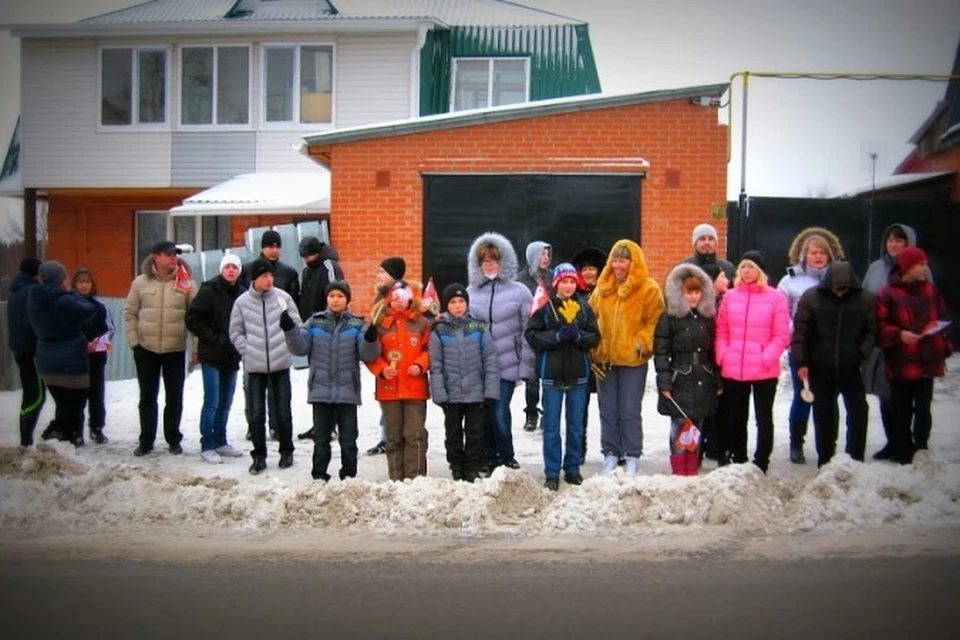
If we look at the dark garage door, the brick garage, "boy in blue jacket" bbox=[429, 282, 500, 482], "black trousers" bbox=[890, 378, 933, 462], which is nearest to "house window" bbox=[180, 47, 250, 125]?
the brick garage

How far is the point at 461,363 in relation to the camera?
8672 millimetres

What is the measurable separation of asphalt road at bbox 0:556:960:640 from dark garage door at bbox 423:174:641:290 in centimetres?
901

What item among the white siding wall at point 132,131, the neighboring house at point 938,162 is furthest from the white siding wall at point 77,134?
the neighboring house at point 938,162

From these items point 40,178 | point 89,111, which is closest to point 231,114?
point 89,111

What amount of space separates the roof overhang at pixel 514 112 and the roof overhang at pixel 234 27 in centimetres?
871

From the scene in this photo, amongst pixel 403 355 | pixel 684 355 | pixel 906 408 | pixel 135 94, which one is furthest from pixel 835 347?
pixel 135 94

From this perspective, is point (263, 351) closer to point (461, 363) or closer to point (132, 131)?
point (461, 363)

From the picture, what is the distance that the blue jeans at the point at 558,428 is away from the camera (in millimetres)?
8680

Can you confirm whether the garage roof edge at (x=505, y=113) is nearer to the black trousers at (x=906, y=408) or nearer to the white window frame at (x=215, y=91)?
the black trousers at (x=906, y=408)

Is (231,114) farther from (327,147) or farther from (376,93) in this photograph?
(327,147)

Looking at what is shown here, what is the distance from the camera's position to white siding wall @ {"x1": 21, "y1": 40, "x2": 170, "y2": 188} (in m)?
24.3

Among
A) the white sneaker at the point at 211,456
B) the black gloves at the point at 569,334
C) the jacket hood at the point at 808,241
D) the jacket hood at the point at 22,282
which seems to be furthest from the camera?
the jacket hood at the point at 22,282

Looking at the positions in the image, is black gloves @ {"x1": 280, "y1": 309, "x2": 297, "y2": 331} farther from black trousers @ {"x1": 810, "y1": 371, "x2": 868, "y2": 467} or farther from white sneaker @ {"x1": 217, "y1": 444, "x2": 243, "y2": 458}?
black trousers @ {"x1": 810, "y1": 371, "x2": 868, "y2": 467}

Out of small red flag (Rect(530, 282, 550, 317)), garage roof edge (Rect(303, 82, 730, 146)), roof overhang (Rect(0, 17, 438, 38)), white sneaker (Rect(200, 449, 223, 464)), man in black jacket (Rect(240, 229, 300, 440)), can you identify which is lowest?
white sneaker (Rect(200, 449, 223, 464))
